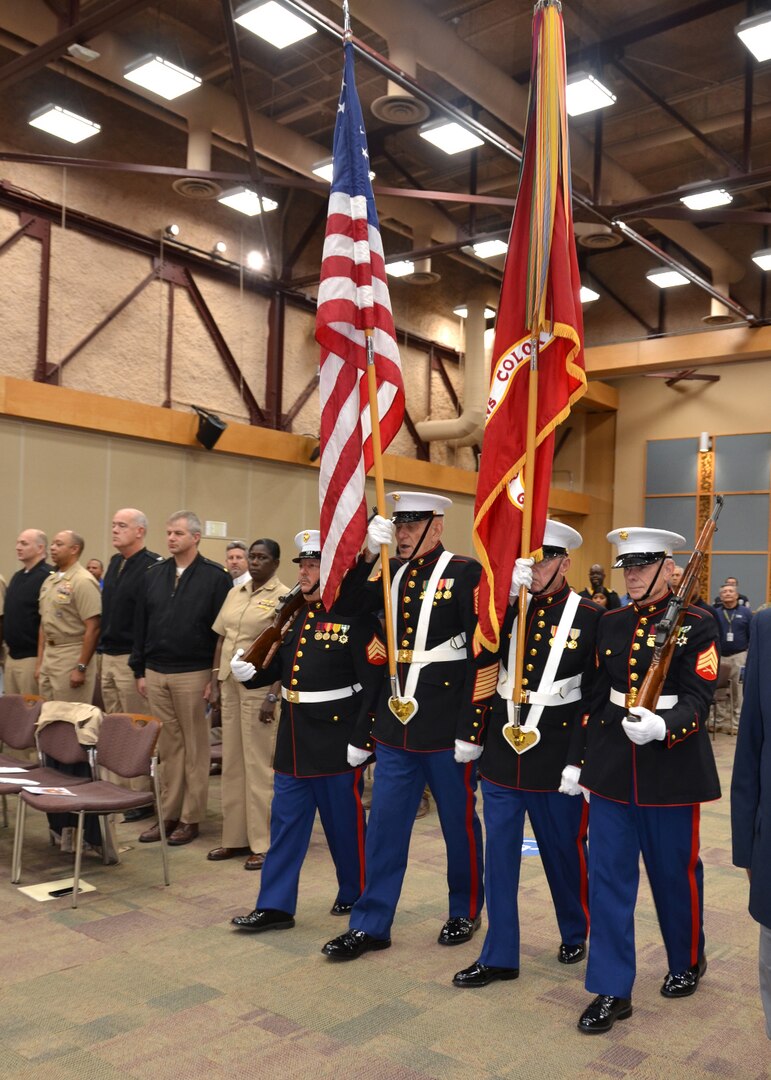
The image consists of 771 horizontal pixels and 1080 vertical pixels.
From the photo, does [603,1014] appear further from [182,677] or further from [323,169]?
[323,169]

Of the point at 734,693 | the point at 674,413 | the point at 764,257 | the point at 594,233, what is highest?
the point at 764,257

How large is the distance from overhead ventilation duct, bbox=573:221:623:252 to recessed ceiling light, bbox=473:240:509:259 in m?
0.96

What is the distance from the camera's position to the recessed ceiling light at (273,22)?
7754 millimetres

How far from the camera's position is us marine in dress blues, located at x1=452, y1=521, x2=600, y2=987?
3.54 metres

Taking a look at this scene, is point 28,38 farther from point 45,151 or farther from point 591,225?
point 591,225

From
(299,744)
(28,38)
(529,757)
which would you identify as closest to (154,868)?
(299,744)

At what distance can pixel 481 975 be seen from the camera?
3494 millimetres

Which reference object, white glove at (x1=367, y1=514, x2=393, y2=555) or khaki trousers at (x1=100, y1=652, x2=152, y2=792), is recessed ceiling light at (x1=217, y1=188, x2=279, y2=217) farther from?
white glove at (x1=367, y1=514, x2=393, y2=555)

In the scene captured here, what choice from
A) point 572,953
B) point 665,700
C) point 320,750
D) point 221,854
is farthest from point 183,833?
point 665,700

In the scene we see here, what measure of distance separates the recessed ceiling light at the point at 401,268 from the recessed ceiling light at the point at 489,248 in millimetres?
925

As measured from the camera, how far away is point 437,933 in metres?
4.09

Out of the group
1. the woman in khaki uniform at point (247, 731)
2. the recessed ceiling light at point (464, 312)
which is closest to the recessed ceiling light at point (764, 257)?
the recessed ceiling light at point (464, 312)

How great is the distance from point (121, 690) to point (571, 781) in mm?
3426

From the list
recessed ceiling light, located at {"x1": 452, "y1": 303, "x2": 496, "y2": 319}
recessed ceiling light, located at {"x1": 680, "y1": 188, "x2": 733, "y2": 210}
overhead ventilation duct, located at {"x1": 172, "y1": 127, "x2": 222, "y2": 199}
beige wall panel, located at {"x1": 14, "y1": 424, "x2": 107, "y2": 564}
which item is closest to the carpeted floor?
beige wall panel, located at {"x1": 14, "y1": 424, "x2": 107, "y2": 564}
